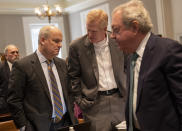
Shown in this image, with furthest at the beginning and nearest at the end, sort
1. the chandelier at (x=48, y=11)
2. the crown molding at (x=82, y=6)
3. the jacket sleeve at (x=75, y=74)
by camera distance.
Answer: the crown molding at (x=82, y=6) < the chandelier at (x=48, y=11) < the jacket sleeve at (x=75, y=74)

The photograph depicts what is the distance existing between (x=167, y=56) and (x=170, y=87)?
0.57 feet

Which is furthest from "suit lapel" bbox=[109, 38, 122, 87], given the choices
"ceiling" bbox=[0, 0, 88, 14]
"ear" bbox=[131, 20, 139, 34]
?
"ceiling" bbox=[0, 0, 88, 14]

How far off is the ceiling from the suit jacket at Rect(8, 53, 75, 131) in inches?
283

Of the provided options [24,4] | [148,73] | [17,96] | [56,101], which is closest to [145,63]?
[148,73]

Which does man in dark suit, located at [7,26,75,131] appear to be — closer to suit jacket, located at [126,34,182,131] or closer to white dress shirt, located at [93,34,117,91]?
white dress shirt, located at [93,34,117,91]

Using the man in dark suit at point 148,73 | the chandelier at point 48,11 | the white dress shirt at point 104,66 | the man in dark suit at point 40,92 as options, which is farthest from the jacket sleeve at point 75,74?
the chandelier at point 48,11

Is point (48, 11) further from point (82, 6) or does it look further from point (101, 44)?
point (101, 44)

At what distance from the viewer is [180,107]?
1549mm

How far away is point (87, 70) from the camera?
8.84 feet

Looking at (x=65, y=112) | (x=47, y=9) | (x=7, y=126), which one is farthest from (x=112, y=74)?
(x=47, y=9)

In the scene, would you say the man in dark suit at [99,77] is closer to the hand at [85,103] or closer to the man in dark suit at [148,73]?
the hand at [85,103]

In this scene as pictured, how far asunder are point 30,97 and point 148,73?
1.39 meters

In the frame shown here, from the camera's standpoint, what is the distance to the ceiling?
367 inches

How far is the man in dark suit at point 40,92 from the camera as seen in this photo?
103 inches
